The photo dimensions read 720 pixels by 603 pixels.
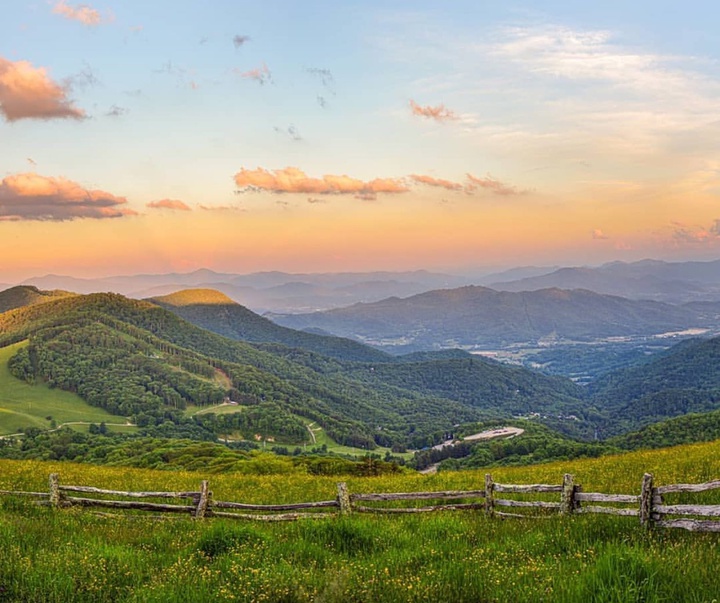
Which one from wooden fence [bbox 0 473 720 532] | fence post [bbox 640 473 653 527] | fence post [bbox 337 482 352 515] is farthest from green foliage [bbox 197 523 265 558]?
fence post [bbox 640 473 653 527]

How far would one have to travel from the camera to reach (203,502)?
50.3ft

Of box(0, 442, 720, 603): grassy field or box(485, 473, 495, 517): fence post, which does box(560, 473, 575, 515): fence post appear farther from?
box(485, 473, 495, 517): fence post

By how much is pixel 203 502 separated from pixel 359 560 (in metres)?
7.22

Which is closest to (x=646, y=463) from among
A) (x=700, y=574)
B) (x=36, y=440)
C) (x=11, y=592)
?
(x=700, y=574)

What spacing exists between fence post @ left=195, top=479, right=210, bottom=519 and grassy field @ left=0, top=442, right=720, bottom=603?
1.13 ft

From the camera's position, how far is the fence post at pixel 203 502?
49.8 ft

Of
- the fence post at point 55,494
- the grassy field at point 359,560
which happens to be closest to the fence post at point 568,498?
the grassy field at point 359,560

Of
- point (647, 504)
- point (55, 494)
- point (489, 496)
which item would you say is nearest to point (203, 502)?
point (55, 494)

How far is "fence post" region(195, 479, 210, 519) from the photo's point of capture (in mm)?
15188

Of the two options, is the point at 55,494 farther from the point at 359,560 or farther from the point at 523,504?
the point at 523,504

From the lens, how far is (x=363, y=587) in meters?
7.92

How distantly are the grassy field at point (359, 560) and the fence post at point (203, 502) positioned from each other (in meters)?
0.34

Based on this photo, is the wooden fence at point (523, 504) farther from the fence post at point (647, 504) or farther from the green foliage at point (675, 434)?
the green foliage at point (675, 434)

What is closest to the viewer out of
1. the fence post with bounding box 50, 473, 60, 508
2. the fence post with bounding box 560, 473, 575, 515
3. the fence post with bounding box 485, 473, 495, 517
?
the fence post with bounding box 560, 473, 575, 515
